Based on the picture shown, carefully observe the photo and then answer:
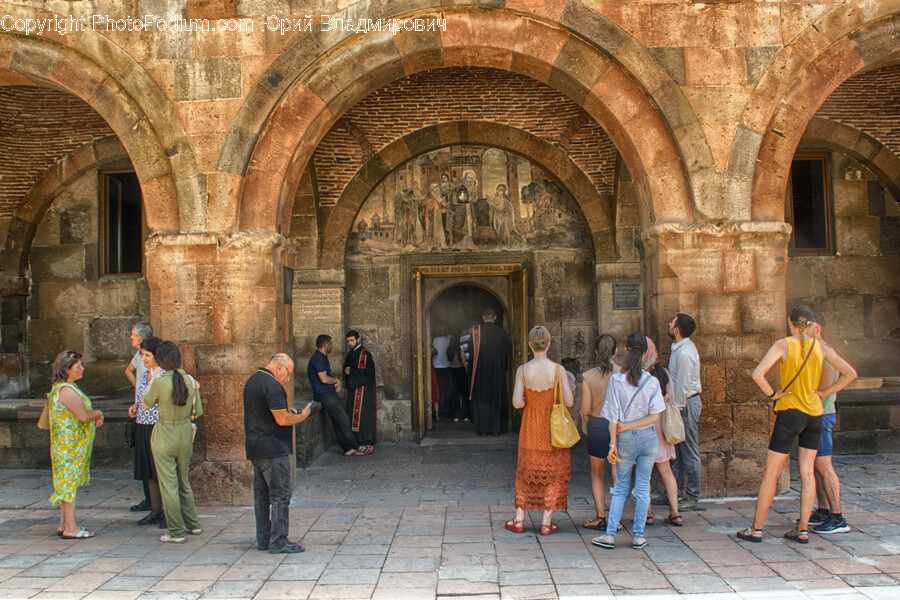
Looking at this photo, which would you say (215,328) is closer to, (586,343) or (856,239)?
(586,343)

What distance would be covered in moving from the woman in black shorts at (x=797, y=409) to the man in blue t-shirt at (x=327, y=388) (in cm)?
494

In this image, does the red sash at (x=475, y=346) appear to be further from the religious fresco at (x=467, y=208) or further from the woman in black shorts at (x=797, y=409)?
the woman in black shorts at (x=797, y=409)

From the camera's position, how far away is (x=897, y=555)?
4.40m

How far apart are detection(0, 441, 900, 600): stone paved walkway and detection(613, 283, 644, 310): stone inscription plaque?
3.16m

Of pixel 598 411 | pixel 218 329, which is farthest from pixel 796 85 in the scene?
pixel 218 329

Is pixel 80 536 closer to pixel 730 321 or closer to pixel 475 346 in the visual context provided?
pixel 730 321

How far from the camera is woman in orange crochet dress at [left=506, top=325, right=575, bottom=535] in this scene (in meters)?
4.84

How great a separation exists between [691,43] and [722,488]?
3.94 metres

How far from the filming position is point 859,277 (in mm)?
8922

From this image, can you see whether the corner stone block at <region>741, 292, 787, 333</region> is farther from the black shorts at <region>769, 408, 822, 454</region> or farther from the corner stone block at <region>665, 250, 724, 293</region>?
the black shorts at <region>769, 408, 822, 454</region>

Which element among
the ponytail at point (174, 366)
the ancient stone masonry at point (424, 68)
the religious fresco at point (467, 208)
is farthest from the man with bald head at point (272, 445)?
the religious fresco at point (467, 208)

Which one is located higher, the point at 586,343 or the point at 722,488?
the point at 586,343

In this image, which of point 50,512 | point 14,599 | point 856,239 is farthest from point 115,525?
point 856,239

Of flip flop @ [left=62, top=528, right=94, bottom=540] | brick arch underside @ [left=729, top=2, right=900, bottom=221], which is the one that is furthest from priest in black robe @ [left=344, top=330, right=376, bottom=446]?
brick arch underside @ [left=729, top=2, right=900, bottom=221]
